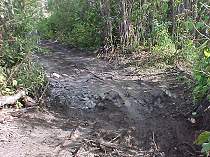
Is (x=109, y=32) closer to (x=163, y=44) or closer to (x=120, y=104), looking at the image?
(x=163, y=44)

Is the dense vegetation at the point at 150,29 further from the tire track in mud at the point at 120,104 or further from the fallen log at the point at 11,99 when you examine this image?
the fallen log at the point at 11,99

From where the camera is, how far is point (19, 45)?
6.58 meters

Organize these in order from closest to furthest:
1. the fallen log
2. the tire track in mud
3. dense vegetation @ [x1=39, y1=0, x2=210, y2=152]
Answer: the tire track in mud → the fallen log → dense vegetation @ [x1=39, y1=0, x2=210, y2=152]

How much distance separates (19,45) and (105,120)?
82.0 inches

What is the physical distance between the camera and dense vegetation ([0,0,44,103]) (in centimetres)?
624

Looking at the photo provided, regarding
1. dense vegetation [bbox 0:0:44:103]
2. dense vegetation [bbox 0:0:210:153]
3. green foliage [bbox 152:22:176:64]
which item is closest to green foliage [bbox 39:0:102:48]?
dense vegetation [bbox 0:0:210:153]

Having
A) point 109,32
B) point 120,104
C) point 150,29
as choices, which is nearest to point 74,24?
point 109,32

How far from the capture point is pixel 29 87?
20.6 ft

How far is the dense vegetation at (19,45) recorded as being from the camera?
20.5 feet

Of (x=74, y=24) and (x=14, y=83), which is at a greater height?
(x=74, y=24)

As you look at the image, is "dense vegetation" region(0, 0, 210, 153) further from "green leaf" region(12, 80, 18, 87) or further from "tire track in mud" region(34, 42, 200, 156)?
"tire track in mud" region(34, 42, 200, 156)

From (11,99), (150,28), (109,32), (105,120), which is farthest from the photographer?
(109,32)

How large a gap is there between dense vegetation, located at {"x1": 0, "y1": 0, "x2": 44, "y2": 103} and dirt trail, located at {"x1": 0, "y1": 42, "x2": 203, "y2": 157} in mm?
490

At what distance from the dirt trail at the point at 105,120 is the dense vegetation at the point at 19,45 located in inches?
19.3
